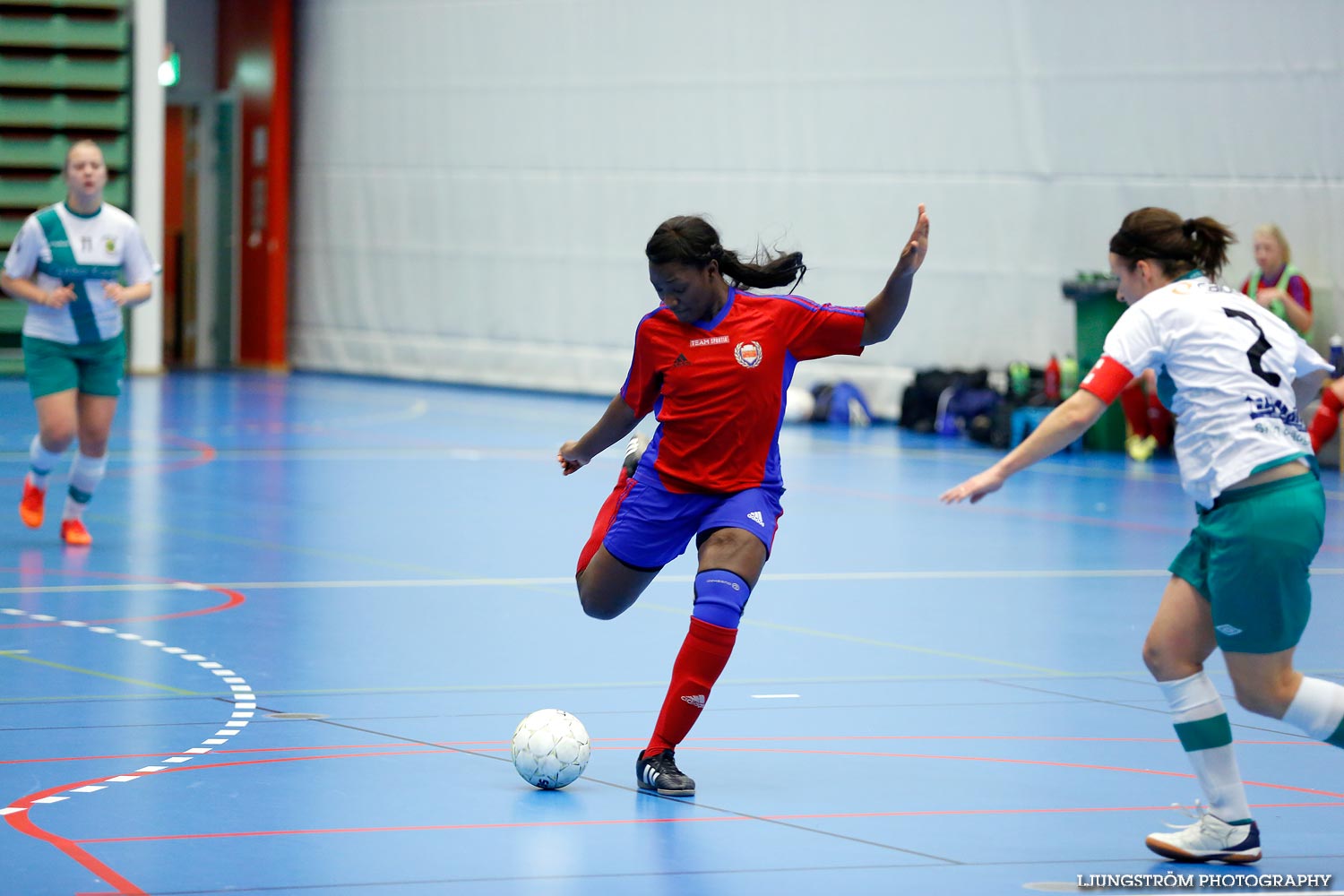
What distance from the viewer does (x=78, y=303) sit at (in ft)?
35.5

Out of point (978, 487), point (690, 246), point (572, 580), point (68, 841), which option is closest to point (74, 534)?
point (572, 580)

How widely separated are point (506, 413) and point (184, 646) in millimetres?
13506

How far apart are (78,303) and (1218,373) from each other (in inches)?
295

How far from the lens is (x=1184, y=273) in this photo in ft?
17.7

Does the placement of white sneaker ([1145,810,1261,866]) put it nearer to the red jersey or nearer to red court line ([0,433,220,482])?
the red jersey

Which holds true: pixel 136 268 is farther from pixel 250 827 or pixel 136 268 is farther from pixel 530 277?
pixel 530 277

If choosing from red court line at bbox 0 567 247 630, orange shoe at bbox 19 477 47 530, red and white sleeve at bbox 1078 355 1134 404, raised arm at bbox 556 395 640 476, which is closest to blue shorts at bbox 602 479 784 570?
raised arm at bbox 556 395 640 476

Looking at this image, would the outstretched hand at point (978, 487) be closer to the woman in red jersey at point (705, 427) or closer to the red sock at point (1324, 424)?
the woman in red jersey at point (705, 427)

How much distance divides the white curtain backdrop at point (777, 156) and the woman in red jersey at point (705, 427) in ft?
38.1

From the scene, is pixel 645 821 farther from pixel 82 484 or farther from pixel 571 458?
pixel 82 484

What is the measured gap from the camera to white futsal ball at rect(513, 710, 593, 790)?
5910 millimetres

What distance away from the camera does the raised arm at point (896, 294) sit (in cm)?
615

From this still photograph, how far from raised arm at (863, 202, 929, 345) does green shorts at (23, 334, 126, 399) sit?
594 cm

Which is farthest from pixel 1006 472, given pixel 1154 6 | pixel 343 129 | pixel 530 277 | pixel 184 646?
pixel 343 129
